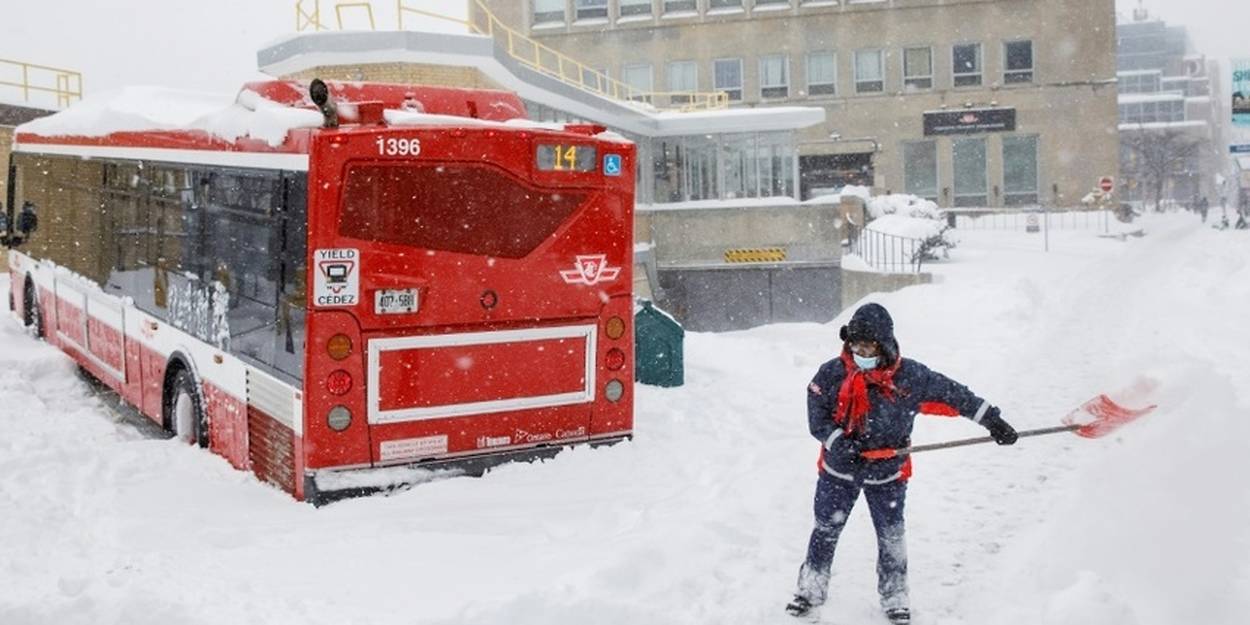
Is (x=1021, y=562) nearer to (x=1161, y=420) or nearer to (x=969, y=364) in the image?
(x=1161, y=420)

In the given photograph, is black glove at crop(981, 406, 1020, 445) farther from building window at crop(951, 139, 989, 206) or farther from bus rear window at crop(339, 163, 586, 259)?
building window at crop(951, 139, 989, 206)

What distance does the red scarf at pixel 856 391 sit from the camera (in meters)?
5.64

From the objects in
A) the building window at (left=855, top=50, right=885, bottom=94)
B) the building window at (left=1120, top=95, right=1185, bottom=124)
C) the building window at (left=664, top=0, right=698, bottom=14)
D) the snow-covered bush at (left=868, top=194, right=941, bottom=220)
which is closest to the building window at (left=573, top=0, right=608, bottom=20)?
the building window at (left=664, top=0, right=698, bottom=14)

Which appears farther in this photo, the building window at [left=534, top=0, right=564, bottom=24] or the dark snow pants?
the building window at [left=534, top=0, right=564, bottom=24]

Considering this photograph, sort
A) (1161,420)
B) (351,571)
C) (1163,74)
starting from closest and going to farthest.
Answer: (351,571) → (1161,420) → (1163,74)

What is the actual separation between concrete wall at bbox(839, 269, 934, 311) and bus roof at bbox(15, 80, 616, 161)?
51.9ft

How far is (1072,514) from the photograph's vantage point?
745 cm

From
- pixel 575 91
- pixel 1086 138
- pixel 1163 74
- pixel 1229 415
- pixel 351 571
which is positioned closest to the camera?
pixel 351 571

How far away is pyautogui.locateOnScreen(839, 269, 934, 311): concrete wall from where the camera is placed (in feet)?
79.5

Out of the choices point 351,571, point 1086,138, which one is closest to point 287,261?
point 351,571

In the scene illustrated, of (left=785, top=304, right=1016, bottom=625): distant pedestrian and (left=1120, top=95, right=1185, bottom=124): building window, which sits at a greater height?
(left=1120, top=95, right=1185, bottom=124): building window

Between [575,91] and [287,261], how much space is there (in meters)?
17.1

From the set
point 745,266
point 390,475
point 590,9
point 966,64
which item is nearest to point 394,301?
point 390,475

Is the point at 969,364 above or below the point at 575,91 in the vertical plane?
below
